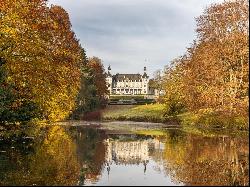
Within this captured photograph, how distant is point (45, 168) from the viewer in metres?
18.7

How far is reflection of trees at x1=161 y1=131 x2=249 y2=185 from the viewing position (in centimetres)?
1636

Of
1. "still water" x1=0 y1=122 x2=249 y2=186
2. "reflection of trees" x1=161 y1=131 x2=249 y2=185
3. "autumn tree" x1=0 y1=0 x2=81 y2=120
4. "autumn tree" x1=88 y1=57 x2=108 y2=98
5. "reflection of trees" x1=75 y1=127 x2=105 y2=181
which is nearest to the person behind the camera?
"still water" x1=0 y1=122 x2=249 y2=186

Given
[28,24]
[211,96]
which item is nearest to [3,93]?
[28,24]

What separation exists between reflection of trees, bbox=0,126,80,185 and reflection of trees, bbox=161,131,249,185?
13.1ft

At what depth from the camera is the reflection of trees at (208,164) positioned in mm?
16359

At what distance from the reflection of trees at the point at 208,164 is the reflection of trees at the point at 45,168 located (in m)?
3.98

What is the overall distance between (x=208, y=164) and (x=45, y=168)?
22.7 feet

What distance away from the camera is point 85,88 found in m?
91.8

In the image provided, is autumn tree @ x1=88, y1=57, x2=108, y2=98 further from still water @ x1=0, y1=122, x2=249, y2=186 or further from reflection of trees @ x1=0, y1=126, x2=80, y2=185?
reflection of trees @ x1=0, y1=126, x2=80, y2=185

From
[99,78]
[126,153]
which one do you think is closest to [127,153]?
[126,153]

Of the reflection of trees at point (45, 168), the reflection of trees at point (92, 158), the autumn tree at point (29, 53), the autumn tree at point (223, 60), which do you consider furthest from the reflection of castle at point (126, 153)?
the autumn tree at point (223, 60)

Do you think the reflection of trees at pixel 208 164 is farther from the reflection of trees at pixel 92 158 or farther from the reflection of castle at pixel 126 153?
the reflection of trees at pixel 92 158

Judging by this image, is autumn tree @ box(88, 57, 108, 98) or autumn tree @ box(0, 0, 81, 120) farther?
autumn tree @ box(88, 57, 108, 98)

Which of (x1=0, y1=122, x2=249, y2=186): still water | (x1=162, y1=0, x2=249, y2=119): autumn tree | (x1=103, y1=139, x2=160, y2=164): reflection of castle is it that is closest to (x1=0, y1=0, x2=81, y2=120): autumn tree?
(x1=0, y1=122, x2=249, y2=186): still water
